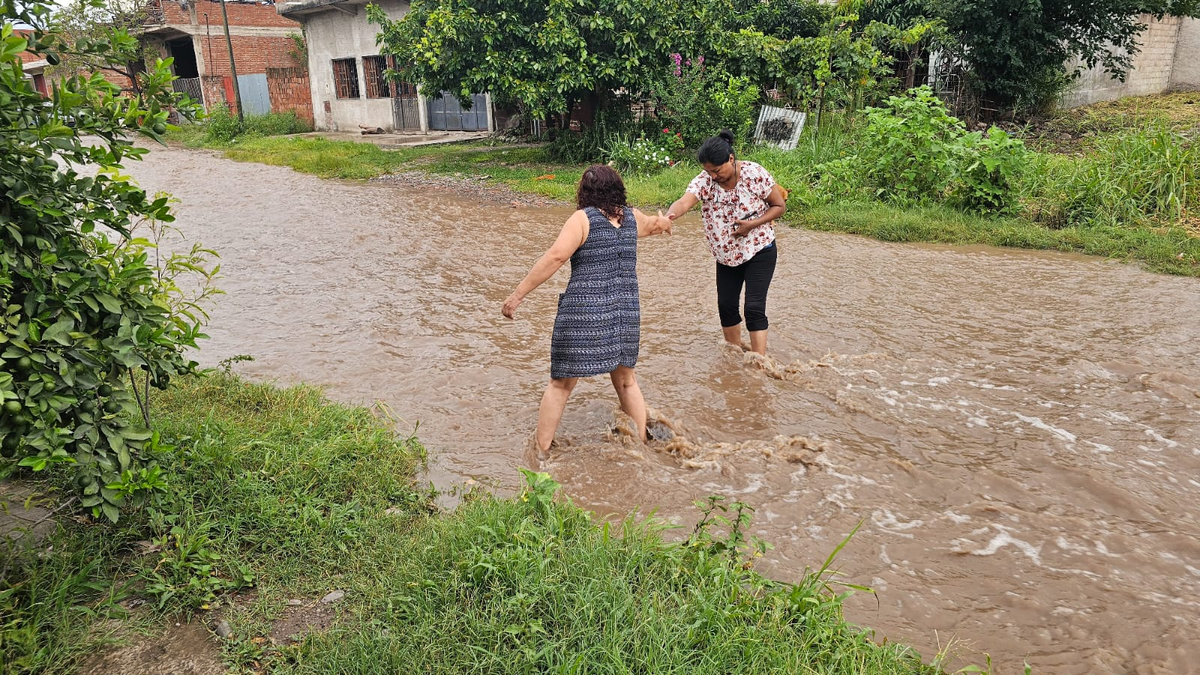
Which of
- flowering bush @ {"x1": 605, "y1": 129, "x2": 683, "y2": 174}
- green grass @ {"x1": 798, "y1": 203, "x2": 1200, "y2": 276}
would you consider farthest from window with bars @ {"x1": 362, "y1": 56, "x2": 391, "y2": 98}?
green grass @ {"x1": 798, "y1": 203, "x2": 1200, "y2": 276}

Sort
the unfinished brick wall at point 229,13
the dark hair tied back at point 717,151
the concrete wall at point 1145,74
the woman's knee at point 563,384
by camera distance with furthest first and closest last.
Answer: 1. the unfinished brick wall at point 229,13
2. the concrete wall at point 1145,74
3. the dark hair tied back at point 717,151
4. the woman's knee at point 563,384

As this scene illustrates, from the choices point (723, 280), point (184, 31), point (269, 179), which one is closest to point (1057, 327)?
point (723, 280)

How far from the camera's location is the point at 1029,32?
498 inches

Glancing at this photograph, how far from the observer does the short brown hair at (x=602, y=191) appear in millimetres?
3793

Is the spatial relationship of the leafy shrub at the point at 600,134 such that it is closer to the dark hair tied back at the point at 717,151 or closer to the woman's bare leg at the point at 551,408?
the dark hair tied back at the point at 717,151

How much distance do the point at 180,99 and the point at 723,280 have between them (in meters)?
3.36

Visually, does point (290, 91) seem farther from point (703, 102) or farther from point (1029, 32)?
point (1029, 32)

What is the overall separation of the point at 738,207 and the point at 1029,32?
10656 millimetres

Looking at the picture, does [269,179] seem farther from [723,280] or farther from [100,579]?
[100,579]

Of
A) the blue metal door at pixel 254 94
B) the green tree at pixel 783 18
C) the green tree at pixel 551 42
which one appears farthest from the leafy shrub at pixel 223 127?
→ the green tree at pixel 783 18

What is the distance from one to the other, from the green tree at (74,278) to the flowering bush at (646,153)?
10187mm

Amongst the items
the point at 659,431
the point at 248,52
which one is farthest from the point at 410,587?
the point at 248,52

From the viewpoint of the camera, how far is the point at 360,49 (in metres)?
22.0

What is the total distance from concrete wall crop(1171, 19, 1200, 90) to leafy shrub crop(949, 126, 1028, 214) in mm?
11768
